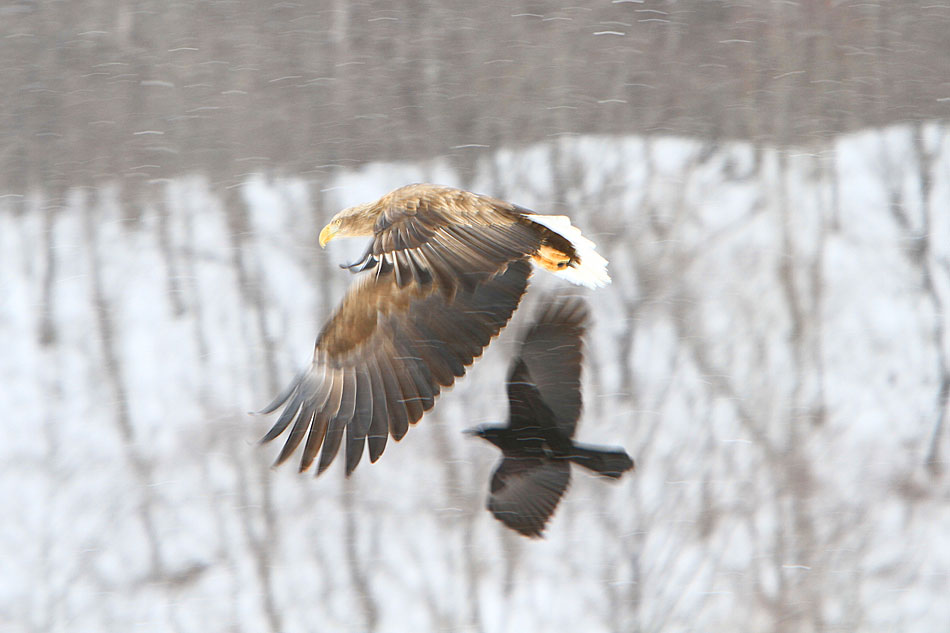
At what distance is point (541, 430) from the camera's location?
76.9 inches

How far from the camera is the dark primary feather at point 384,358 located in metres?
1.62

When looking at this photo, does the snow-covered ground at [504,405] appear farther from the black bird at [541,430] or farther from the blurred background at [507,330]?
the black bird at [541,430]

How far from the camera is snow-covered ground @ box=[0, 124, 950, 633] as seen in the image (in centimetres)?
260

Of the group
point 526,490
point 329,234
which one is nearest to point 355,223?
point 329,234

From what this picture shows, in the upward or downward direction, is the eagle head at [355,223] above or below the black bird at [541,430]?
above

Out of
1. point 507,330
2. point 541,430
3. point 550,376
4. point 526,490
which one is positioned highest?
point 507,330

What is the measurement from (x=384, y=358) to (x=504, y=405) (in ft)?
3.03

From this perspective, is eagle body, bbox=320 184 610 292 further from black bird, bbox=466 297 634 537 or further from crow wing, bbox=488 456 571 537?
crow wing, bbox=488 456 571 537

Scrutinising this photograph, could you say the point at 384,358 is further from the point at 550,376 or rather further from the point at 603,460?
the point at 603,460

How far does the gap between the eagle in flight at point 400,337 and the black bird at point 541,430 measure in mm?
252

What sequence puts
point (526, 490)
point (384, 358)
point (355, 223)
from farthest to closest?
point (526, 490) → point (355, 223) → point (384, 358)

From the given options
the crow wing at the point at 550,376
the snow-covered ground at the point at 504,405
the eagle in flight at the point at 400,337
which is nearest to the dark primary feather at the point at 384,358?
the eagle in flight at the point at 400,337

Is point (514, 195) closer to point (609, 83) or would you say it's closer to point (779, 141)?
point (609, 83)

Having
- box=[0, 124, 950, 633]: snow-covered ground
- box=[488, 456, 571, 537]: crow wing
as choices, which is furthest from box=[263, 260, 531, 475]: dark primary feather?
box=[0, 124, 950, 633]: snow-covered ground
